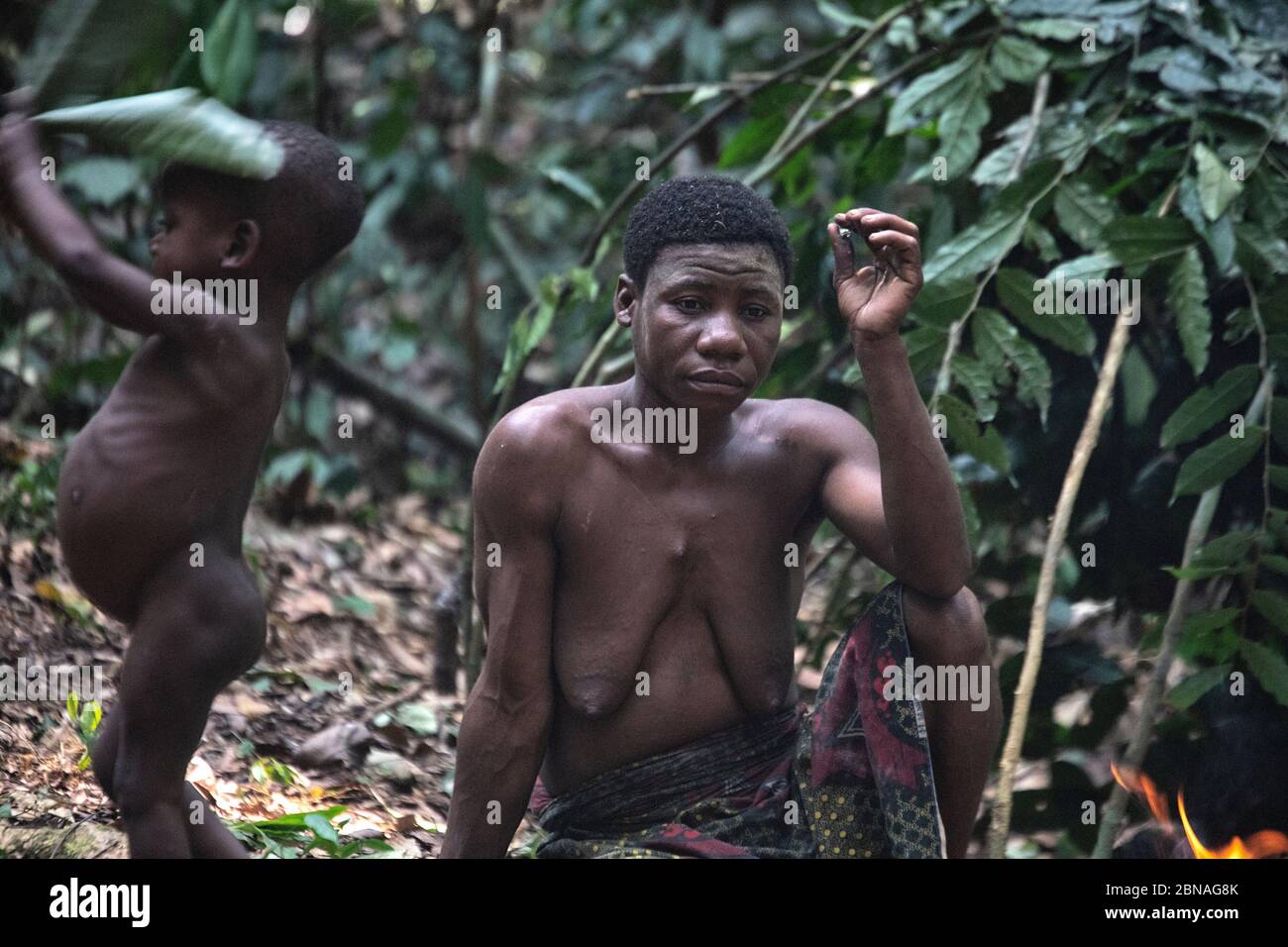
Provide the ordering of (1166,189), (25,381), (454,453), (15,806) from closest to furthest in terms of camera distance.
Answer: (15,806) → (1166,189) → (25,381) → (454,453)

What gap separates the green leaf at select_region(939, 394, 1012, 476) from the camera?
3357 mm

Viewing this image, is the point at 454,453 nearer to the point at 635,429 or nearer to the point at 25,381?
the point at 25,381

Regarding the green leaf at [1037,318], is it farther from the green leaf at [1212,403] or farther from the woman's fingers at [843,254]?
the woman's fingers at [843,254]

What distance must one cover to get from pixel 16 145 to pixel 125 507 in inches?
23.8

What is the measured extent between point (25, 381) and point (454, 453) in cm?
197

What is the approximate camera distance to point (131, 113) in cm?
237

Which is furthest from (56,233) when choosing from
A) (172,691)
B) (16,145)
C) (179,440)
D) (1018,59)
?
(1018,59)

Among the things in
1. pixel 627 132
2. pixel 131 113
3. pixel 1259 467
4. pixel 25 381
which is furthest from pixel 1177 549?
pixel 627 132

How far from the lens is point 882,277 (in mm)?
2561

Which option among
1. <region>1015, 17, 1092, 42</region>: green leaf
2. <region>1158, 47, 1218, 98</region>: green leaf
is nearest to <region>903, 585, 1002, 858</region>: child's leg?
<region>1158, 47, 1218, 98</region>: green leaf

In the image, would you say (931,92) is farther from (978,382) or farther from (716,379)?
(716,379)

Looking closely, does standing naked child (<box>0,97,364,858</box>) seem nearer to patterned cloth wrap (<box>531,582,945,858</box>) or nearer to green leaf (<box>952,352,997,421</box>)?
patterned cloth wrap (<box>531,582,945,858</box>)

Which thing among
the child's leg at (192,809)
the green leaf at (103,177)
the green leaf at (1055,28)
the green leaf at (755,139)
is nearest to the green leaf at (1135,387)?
the green leaf at (1055,28)

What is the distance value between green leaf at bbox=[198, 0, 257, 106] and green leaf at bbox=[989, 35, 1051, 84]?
2203mm
